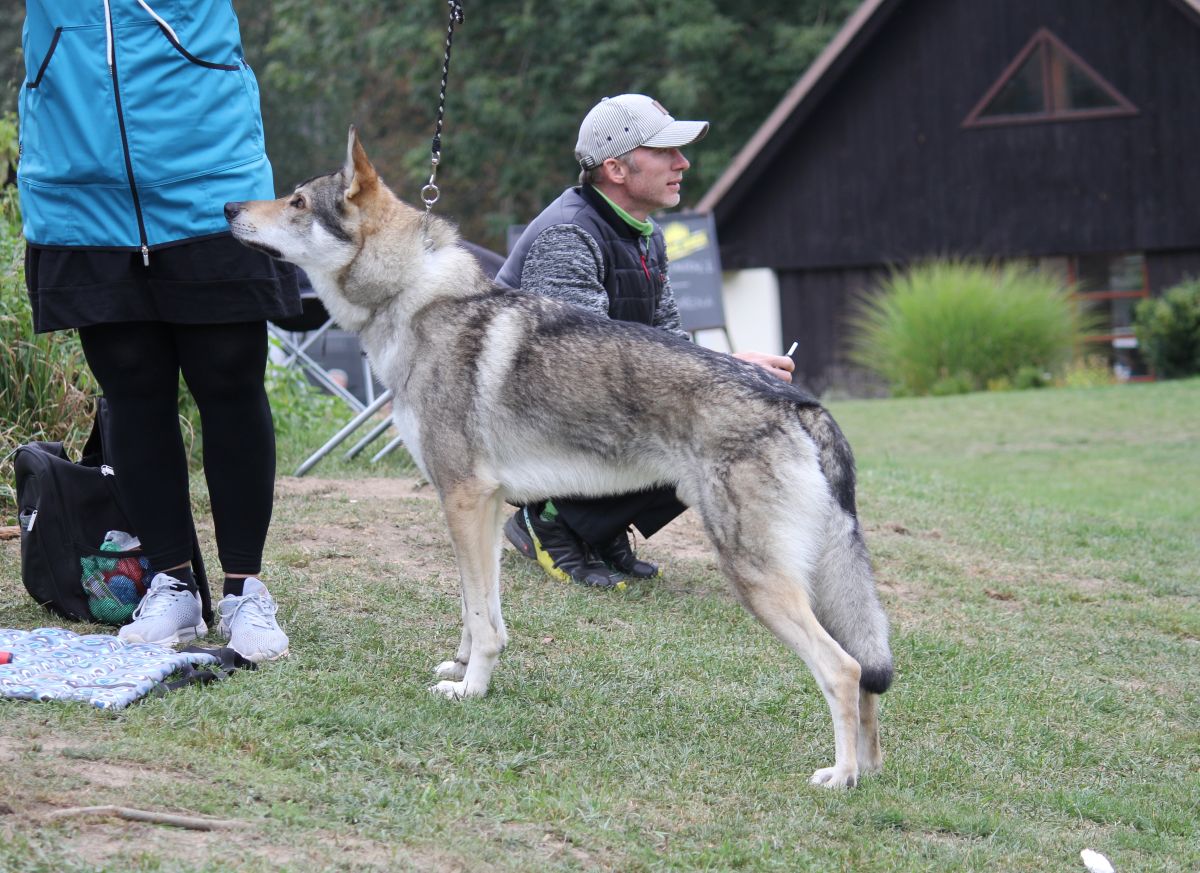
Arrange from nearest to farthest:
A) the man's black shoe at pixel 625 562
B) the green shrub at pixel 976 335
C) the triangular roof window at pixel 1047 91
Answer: the man's black shoe at pixel 625 562 < the green shrub at pixel 976 335 < the triangular roof window at pixel 1047 91

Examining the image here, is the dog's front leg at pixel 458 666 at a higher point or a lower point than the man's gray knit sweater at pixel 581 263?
lower

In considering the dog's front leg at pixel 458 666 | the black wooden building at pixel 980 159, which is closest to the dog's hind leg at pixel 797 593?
the dog's front leg at pixel 458 666

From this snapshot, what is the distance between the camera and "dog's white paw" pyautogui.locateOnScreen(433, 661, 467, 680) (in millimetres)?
4352

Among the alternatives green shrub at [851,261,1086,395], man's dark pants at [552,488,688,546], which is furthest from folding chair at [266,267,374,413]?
green shrub at [851,261,1086,395]

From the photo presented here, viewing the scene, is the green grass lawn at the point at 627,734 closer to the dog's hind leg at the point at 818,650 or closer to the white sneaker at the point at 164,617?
the dog's hind leg at the point at 818,650

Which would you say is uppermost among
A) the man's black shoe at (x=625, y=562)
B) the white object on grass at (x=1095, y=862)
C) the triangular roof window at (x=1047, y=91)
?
the triangular roof window at (x=1047, y=91)

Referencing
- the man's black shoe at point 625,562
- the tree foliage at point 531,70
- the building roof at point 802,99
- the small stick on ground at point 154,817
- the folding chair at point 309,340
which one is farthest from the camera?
the tree foliage at point 531,70

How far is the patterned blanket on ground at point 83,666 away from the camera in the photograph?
3711 mm

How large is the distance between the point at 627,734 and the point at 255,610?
129 cm

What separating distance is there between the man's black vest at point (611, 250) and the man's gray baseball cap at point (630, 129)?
22 cm

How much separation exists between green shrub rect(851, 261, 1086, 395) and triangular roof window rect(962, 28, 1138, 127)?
145 inches

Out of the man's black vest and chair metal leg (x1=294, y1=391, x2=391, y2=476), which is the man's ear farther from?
chair metal leg (x1=294, y1=391, x2=391, y2=476)

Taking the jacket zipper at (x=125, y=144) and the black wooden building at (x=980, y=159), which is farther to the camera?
the black wooden building at (x=980, y=159)

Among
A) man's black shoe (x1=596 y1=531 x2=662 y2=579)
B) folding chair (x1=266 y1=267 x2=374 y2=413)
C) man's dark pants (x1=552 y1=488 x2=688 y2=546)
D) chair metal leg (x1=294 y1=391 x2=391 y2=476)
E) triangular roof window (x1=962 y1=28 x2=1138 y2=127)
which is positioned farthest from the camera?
triangular roof window (x1=962 y1=28 x2=1138 y2=127)
